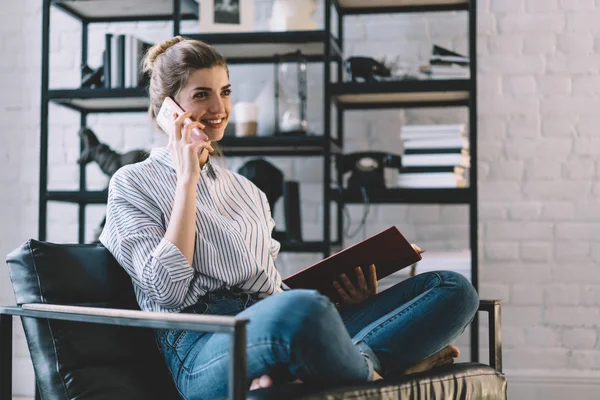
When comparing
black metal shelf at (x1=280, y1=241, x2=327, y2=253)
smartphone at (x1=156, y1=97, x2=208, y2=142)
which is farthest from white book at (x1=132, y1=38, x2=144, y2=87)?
smartphone at (x1=156, y1=97, x2=208, y2=142)

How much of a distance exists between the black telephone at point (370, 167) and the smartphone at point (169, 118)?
1061 millimetres

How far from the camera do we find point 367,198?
116 inches

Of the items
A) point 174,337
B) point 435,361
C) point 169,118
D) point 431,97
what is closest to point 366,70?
point 431,97

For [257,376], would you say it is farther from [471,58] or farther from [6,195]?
[6,195]

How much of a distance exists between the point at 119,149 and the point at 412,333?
6.44ft

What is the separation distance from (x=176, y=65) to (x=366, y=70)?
1055 millimetres

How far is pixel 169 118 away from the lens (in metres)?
2.05

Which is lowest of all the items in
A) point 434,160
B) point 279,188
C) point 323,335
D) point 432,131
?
point 323,335

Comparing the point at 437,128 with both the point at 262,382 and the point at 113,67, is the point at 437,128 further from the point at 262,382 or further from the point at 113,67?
the point at 262,382

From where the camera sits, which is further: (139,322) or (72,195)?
(72,195)

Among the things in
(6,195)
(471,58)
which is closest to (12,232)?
(6,195)

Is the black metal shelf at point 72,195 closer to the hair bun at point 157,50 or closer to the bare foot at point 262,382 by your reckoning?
the hair bun at point 157,50

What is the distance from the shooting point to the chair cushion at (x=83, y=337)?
176 cm

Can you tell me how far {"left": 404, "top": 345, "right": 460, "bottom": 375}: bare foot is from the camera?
6.04 ft
